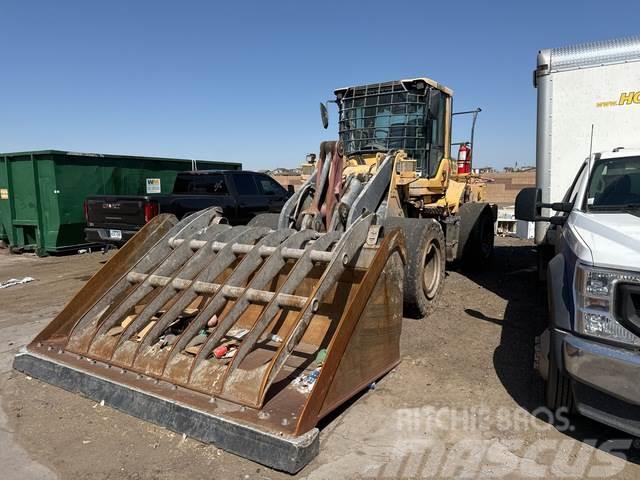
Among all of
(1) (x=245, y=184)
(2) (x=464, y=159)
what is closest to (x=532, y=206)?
(2) (x=464, y=159)

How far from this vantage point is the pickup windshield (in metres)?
3.93

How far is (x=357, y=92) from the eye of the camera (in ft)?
24.9

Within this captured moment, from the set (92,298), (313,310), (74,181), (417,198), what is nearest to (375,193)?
(417,198)

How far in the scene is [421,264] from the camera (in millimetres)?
5496

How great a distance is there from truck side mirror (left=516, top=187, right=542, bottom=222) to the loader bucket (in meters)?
1.21

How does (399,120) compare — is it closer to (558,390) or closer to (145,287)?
(145,287)

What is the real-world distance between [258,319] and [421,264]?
265cm

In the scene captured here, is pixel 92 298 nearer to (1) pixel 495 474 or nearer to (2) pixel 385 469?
(2) pixel 385 469

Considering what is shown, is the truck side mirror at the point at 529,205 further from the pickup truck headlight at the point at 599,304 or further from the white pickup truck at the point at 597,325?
the pickup truck headlight at the point at 599,304

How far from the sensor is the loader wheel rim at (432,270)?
242 inches

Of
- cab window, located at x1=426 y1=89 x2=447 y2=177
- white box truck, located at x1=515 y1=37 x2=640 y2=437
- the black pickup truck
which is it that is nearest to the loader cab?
Answer: cab window, located at x1=426 y1=89 x2=447 y2=177

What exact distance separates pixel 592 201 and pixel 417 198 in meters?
3.21

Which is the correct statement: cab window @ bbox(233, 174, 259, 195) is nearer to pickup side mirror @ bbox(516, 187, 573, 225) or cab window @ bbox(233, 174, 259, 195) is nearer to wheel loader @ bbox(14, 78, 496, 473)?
wheel loader @ bbox(14, 78, 496, 473)

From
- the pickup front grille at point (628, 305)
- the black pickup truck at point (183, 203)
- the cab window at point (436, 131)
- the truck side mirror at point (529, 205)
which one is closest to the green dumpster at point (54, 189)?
the black pickup truck at point (183, 203)
